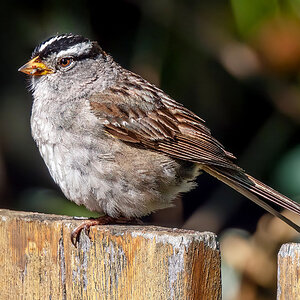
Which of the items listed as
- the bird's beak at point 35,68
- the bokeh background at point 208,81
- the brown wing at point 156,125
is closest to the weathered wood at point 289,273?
the brown wing at point 156,125

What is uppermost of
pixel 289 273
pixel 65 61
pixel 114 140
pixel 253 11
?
pixel 253 11

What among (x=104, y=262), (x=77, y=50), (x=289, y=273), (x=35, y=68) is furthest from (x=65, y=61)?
(x=289, y=273)

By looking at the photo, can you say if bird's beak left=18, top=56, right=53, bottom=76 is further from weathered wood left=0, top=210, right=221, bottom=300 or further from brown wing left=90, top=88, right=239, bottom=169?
weathered wood left=0, top=210, right=221, bottom=300

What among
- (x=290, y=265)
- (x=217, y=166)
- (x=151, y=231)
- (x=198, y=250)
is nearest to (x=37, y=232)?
(x=151, y=231)

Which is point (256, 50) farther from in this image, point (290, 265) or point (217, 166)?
point (290, 265)

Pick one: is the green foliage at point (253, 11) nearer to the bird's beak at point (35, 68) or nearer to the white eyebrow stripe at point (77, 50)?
the white eyebrow stripe at point (77, 50)

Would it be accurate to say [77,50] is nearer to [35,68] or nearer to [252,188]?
[35,68]
